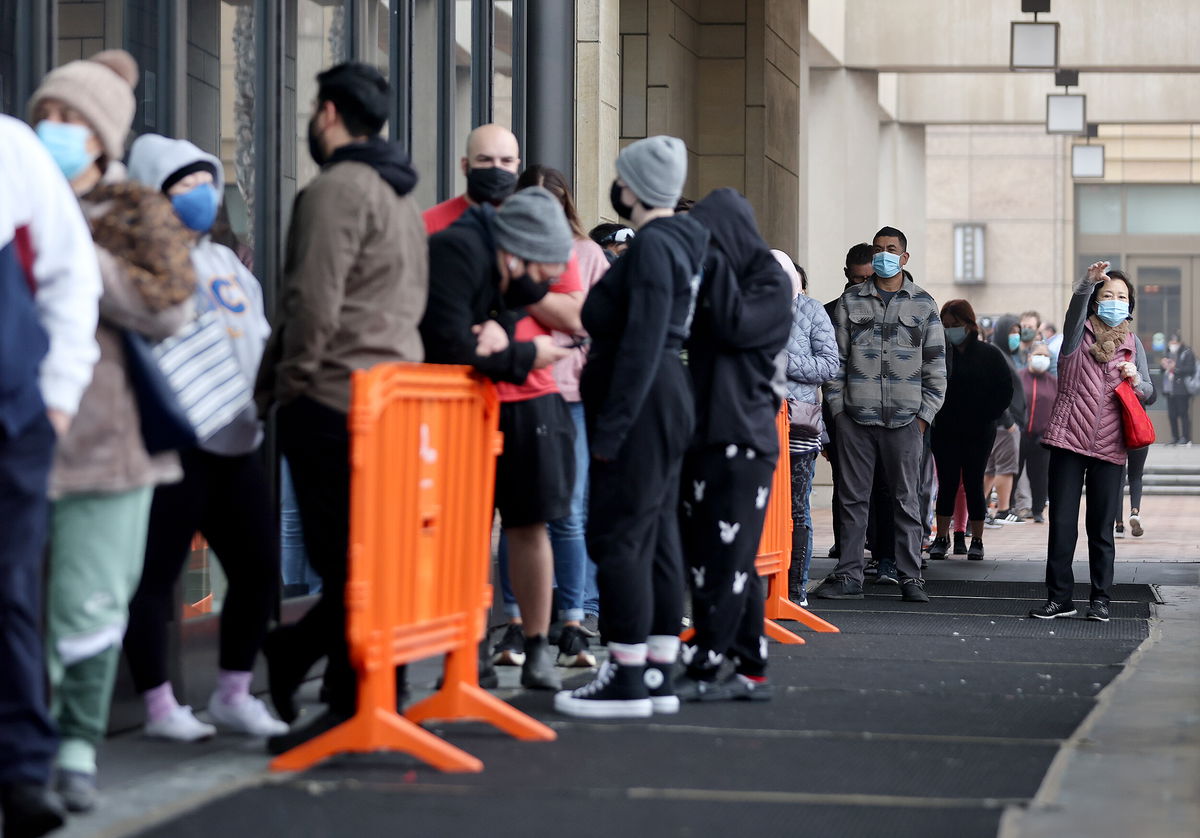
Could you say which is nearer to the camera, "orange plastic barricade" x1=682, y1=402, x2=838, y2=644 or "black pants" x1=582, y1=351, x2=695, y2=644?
"black pants" x1=582, y1=351, x2=695, y2=644

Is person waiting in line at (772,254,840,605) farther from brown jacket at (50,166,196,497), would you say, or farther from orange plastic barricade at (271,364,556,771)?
brown jacket at (50,166,196,497)

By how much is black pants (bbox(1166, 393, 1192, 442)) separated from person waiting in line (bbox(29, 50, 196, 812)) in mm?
30865

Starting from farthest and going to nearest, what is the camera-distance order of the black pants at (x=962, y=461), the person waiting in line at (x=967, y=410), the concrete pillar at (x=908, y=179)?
the concrete pillar at (x=908, y=179) < the black pants at (x=962, y=461) < the person waiting in line at (x=967, y=410)

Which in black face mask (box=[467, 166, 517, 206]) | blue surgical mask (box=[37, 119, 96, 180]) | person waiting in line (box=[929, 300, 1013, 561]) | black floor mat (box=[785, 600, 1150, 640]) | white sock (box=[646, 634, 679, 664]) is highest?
black face mask (box=[467, 166, 517, 206])

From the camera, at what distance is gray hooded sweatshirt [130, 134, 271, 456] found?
215 inches

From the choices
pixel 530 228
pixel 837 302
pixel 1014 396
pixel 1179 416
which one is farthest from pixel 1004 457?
pixel 1179 416

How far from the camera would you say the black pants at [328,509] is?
5.29 metres

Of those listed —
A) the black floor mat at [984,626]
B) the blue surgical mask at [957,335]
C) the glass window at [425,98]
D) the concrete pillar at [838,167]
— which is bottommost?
the black floor mat at [984,626]

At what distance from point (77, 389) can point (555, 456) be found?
241 cm

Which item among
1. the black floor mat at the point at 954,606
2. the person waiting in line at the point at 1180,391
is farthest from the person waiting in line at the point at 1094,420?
the person waiting in line at the point at 1180,391

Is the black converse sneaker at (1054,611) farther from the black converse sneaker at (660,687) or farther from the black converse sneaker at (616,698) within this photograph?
the black converse sneaker at (616,698)

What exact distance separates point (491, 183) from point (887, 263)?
436cm

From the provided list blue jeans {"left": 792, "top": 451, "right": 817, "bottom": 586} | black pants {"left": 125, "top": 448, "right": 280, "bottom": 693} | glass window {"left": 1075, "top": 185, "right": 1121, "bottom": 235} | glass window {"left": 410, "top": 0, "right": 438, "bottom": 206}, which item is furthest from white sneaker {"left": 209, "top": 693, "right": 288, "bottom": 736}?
glass window {"left": 1075, "top": 185, "right": 1121, "bottom": 235}

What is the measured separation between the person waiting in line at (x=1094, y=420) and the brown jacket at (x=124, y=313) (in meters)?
5.42
